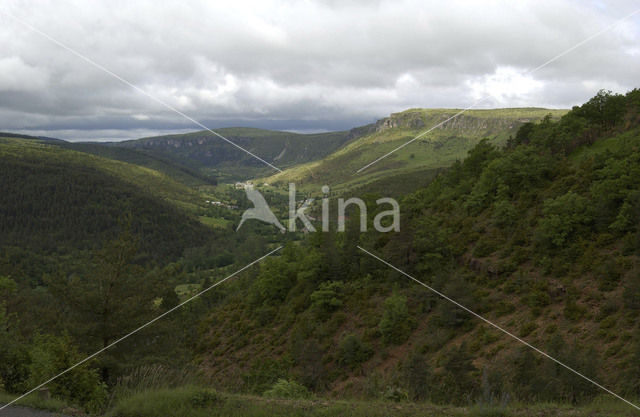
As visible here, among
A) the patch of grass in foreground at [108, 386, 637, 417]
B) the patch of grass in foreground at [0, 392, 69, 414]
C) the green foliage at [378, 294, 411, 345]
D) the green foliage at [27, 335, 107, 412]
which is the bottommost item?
the green foliage at [378, 294, 411, 345]

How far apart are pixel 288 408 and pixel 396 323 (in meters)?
19.9

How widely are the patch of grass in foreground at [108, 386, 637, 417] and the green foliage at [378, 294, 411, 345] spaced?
1816 centimetres

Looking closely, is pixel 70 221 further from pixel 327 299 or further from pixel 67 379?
pixel 67 379

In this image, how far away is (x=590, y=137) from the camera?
36938 millimetres

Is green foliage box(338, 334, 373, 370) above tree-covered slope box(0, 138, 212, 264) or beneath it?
above

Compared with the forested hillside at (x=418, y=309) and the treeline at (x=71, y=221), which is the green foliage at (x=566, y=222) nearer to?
the forested hillside at (x=418, y=309)


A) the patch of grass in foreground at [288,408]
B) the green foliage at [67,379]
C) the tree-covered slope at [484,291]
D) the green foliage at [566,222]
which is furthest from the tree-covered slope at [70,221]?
the patch of grass in foreground at [288,408]

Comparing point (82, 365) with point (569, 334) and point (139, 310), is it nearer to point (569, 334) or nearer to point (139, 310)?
point (139, 310)

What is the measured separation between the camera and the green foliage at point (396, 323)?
25.3m

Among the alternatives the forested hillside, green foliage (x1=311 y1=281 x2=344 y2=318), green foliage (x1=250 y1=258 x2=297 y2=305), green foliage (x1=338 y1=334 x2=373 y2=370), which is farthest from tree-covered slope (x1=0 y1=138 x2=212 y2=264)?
green foliage (x1=338 y1=334 x2=373 y2=370)

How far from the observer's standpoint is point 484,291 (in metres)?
24.9

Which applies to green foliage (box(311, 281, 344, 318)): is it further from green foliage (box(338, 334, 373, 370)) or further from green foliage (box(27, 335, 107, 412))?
green foliage (box(27, 335, 107, 412))

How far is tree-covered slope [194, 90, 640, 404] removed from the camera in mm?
13865

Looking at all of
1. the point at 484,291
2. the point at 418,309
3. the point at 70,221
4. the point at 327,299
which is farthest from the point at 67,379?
the point at 70,221
